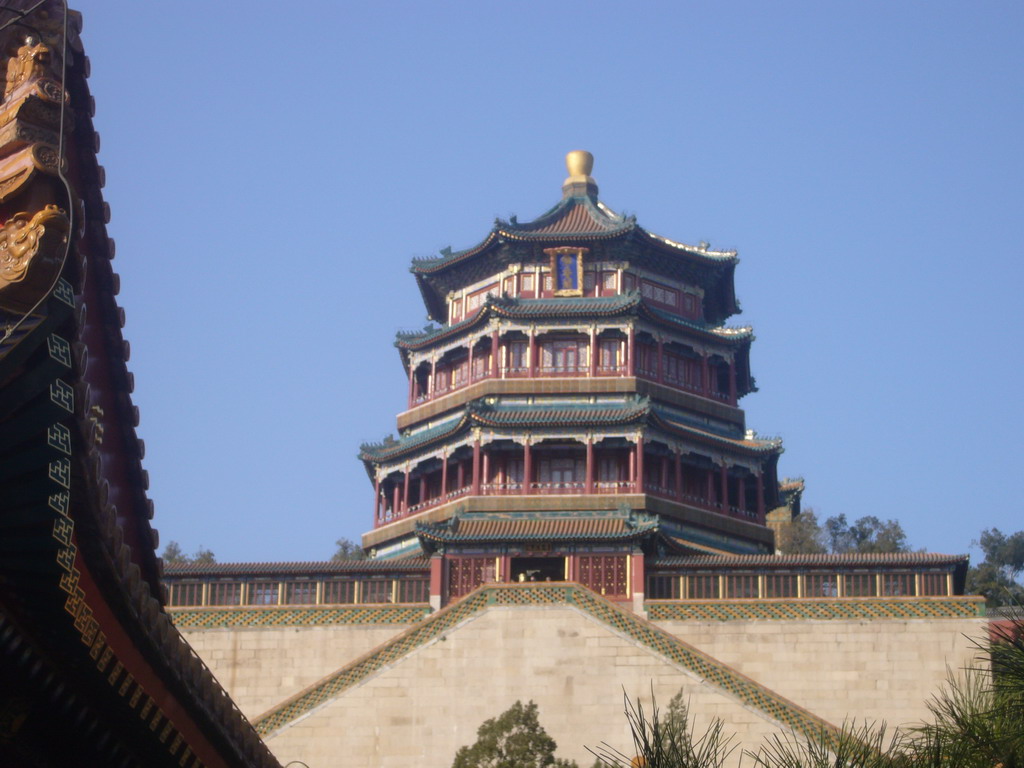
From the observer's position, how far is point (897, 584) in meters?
42.2

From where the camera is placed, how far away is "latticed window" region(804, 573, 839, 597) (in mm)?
42344

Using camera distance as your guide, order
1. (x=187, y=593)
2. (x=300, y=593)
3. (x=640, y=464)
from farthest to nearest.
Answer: (x=640, y=464)
(x=187, y=593)
(x=300, y=593)

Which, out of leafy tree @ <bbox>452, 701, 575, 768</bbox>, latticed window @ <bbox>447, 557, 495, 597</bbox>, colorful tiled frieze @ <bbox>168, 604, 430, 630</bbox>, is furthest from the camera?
latticed window @ <bbox>447, 557, 495, 597</bbox>

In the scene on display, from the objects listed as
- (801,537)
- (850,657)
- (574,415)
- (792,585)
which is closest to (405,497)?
(574,415)

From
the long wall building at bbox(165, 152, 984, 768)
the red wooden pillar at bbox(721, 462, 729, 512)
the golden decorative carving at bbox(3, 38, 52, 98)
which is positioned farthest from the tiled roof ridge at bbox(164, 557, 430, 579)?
the golden decorative carving at bbox(3, 38, 52, 98)

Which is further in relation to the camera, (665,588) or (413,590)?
(413,590)

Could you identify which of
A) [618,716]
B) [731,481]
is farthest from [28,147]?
[731,481]

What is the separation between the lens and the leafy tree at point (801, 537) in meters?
Result: 73.6

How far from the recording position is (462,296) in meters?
52.2

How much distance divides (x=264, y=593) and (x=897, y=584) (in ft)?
52.6

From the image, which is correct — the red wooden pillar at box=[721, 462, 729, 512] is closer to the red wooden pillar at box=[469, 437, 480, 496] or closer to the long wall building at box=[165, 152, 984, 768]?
the long wall building at box=[165, 152, 984, 768]

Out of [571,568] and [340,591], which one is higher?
[571,568]

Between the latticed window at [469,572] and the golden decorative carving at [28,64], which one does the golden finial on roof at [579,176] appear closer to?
the latticed window at [469,572]

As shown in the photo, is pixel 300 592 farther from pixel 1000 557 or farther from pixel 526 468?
pixel 1000 557
